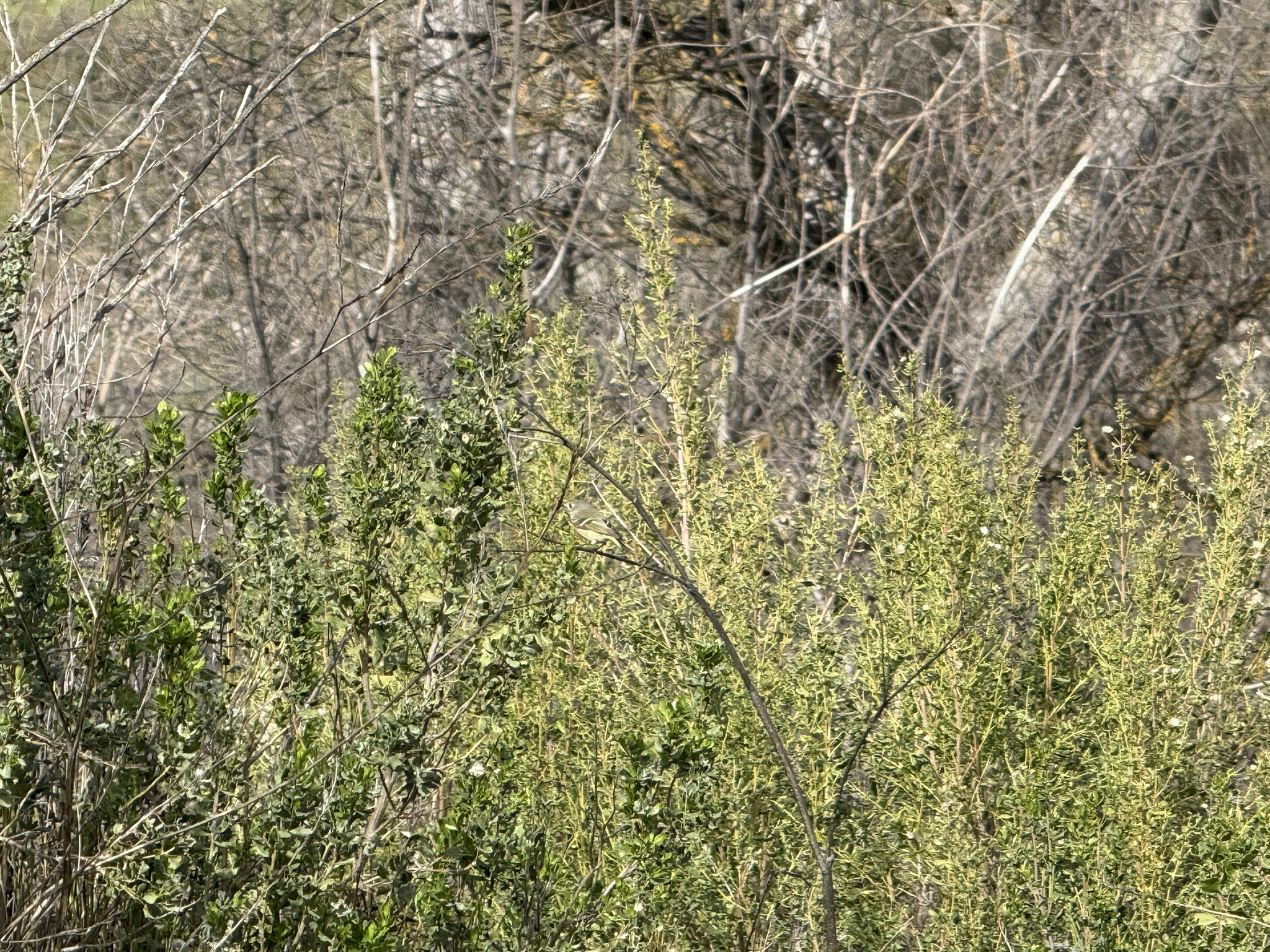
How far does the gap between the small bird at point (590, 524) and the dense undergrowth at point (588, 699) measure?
2.6 inches

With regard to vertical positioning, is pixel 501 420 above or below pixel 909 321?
above

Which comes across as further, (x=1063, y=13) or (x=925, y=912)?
(x=1063, y=13)

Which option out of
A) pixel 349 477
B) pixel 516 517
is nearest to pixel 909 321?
pixel 516 517

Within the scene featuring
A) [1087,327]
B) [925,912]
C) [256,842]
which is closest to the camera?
[256,842]

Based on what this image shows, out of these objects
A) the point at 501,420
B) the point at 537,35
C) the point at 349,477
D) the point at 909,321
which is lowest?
the point at 909,321

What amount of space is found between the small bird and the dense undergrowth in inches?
2.6

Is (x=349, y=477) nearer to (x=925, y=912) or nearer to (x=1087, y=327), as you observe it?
(x=925, y=912)

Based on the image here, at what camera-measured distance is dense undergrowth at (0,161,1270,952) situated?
2057 millimetres

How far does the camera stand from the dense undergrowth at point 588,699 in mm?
2057

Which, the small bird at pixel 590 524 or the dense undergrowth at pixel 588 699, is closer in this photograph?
the dense undergrowth at pixel 588 699

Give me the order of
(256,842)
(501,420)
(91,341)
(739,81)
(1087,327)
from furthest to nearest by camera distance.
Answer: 1. (739,81)
2. (1087,327)
3. (91,341)
4. (501,420)
5. (256,842)

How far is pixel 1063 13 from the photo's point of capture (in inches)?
285

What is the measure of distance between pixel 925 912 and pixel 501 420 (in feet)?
5.70

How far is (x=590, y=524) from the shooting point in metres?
4.23
